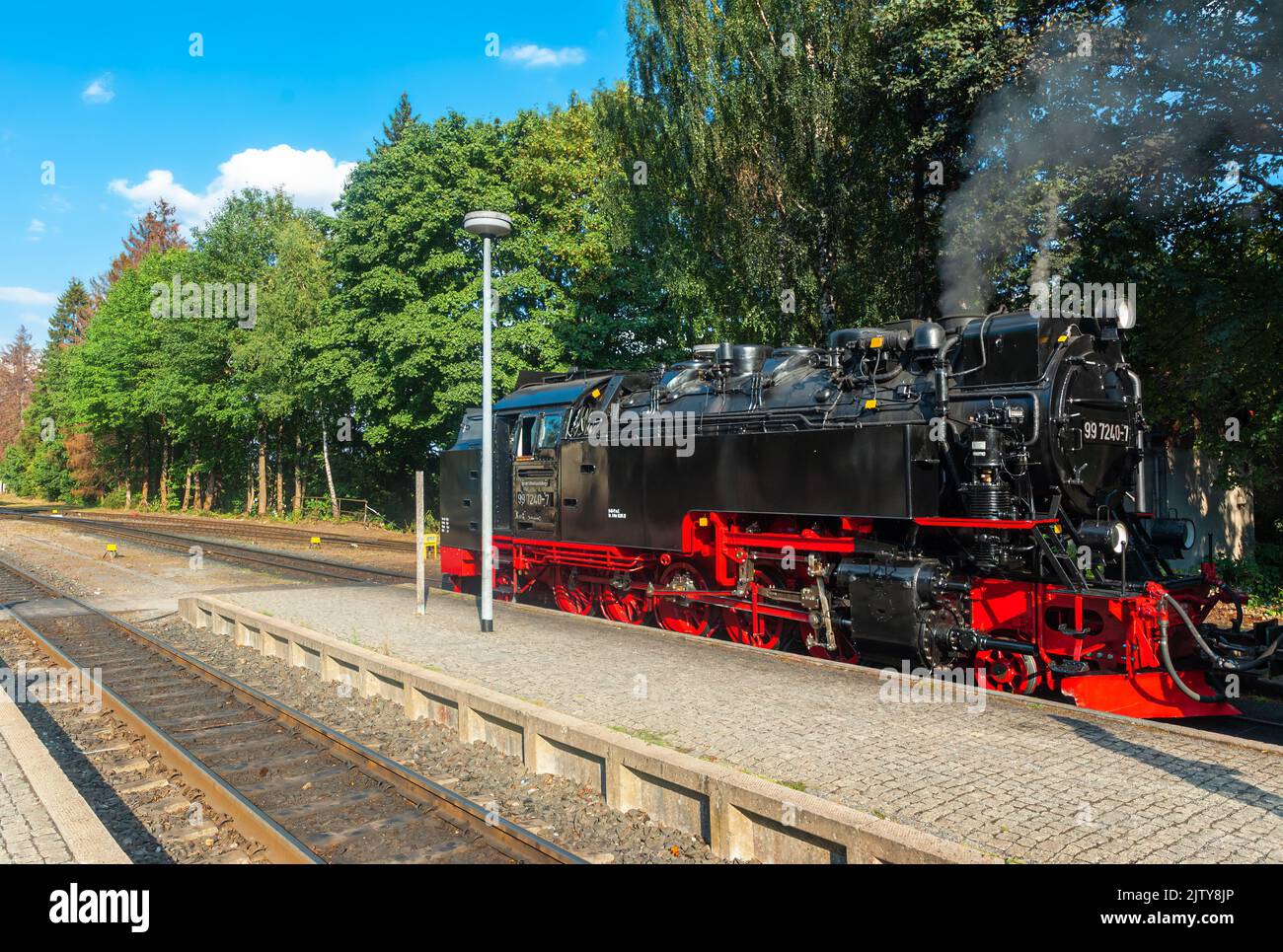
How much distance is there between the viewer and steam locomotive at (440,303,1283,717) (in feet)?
24.6

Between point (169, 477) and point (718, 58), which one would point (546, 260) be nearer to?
point (718, 58)

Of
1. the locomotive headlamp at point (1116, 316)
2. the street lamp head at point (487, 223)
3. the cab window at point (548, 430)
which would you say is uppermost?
the street lamp head at point (487, 223)

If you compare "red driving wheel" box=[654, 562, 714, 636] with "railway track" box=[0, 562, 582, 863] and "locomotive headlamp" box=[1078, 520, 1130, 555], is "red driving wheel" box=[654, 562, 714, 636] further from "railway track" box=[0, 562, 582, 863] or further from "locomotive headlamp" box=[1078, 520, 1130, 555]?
"railway track" box=[0, 562, 582, 863]

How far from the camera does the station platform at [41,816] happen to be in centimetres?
472

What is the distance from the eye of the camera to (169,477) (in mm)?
51031

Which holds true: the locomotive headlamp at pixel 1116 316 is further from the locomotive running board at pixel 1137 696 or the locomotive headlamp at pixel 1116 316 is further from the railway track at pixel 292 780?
the railway track at pixel 292 780

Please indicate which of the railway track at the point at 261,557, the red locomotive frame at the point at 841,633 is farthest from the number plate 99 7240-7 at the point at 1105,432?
the railway track at the point at 261,557

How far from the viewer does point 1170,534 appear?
8.84 m

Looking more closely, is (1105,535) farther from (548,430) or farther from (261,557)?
(261,557)

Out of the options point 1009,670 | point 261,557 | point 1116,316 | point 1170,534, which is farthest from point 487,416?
point 261,557

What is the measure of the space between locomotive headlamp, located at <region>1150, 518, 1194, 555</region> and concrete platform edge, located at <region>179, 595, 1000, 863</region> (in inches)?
243

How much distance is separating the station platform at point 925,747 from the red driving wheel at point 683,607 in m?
0.95

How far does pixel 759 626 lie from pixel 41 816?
6993 mm

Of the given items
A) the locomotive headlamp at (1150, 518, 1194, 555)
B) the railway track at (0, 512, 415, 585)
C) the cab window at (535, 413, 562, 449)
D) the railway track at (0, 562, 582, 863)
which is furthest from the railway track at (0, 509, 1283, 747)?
the cab window at (535, 413, 562, 449)
